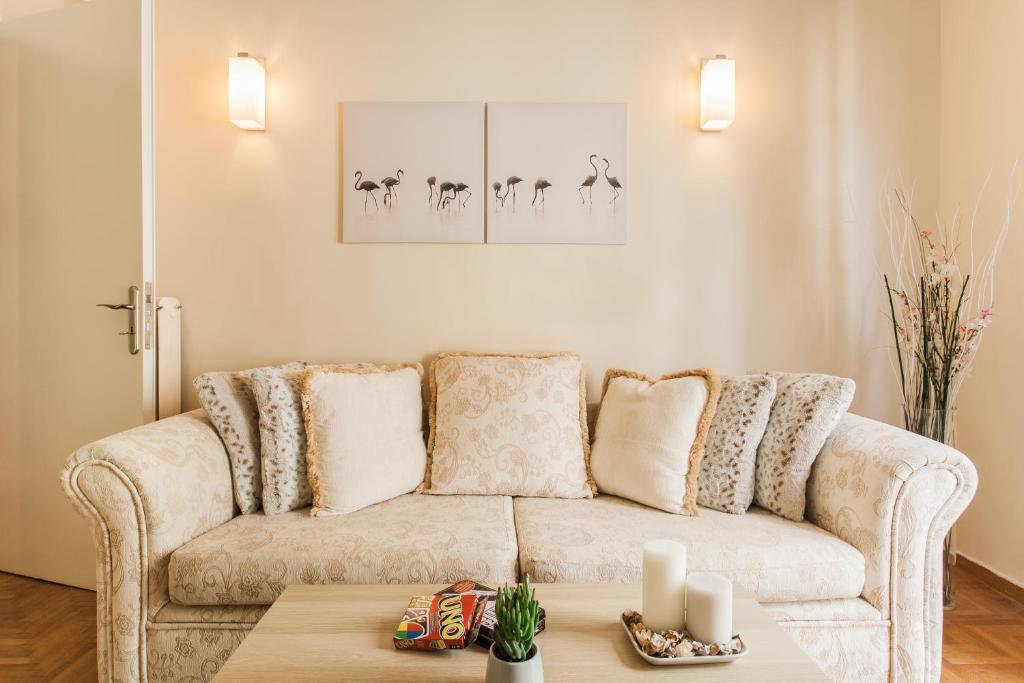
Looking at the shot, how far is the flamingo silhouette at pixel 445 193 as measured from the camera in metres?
2.51

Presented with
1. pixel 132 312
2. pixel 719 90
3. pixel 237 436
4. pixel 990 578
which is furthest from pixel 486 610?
pixel 990 578

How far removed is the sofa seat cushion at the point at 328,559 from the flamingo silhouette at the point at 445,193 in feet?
4.35

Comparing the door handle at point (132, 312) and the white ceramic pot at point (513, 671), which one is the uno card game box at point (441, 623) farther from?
the door handle at point (132, 312)

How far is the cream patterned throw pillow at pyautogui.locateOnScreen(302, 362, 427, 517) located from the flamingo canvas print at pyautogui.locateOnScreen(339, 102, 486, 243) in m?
0.67

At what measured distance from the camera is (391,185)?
2510 mm

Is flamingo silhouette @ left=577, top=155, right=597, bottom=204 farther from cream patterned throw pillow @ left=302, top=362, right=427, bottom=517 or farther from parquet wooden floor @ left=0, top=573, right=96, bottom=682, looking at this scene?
parquet wooden floor @ left=0, top=573, right=96, bottom=682

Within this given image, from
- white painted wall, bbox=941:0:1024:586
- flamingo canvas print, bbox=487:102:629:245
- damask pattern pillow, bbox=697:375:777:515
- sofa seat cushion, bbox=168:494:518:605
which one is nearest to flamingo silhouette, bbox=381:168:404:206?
flamingo canvas print, bbox=487:102:629:245

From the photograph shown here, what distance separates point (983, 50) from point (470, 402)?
243cm

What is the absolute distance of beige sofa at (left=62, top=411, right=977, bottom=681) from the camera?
5.30 ft

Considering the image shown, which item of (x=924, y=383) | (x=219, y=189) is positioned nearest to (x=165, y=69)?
(x=219, y=189)

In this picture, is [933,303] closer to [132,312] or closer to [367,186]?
[367,186]

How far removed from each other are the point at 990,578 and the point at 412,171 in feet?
9.25

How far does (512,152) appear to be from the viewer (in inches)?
98.5

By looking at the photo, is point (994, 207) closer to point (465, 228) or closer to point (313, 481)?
point (465, 228)
